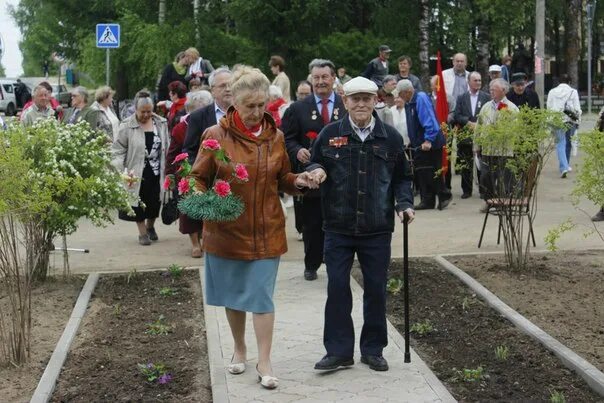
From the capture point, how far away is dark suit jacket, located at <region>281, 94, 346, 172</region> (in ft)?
29.9

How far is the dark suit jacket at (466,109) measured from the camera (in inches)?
594

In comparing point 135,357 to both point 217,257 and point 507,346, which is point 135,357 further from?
point 507,346

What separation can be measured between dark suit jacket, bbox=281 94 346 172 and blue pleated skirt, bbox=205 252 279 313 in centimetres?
280

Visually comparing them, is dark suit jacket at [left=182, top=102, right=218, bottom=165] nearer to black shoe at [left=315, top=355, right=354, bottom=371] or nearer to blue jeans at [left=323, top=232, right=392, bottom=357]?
blue jeans at [left=323, top=232, right=392, bottom=357]

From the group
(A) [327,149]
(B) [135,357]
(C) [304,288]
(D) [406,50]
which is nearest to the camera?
(A) [327,149]

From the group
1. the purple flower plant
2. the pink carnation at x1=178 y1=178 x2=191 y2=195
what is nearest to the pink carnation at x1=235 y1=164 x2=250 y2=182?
the pink carnation at x1=178 y1=178 x2=191 y2=195

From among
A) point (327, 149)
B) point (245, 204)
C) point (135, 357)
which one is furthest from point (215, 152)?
point (135, 357)

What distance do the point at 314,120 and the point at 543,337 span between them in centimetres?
289

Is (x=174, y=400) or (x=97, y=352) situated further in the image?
(x=97, y=352)

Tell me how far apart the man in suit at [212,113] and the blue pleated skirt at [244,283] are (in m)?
2.88

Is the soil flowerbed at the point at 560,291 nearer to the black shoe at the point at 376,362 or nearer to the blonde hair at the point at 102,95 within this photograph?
the black shoe at the point at 376,362

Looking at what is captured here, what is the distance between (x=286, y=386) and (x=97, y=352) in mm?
1696

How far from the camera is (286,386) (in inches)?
251

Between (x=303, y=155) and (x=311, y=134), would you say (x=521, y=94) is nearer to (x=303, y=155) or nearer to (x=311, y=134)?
(x=311, y=134)
